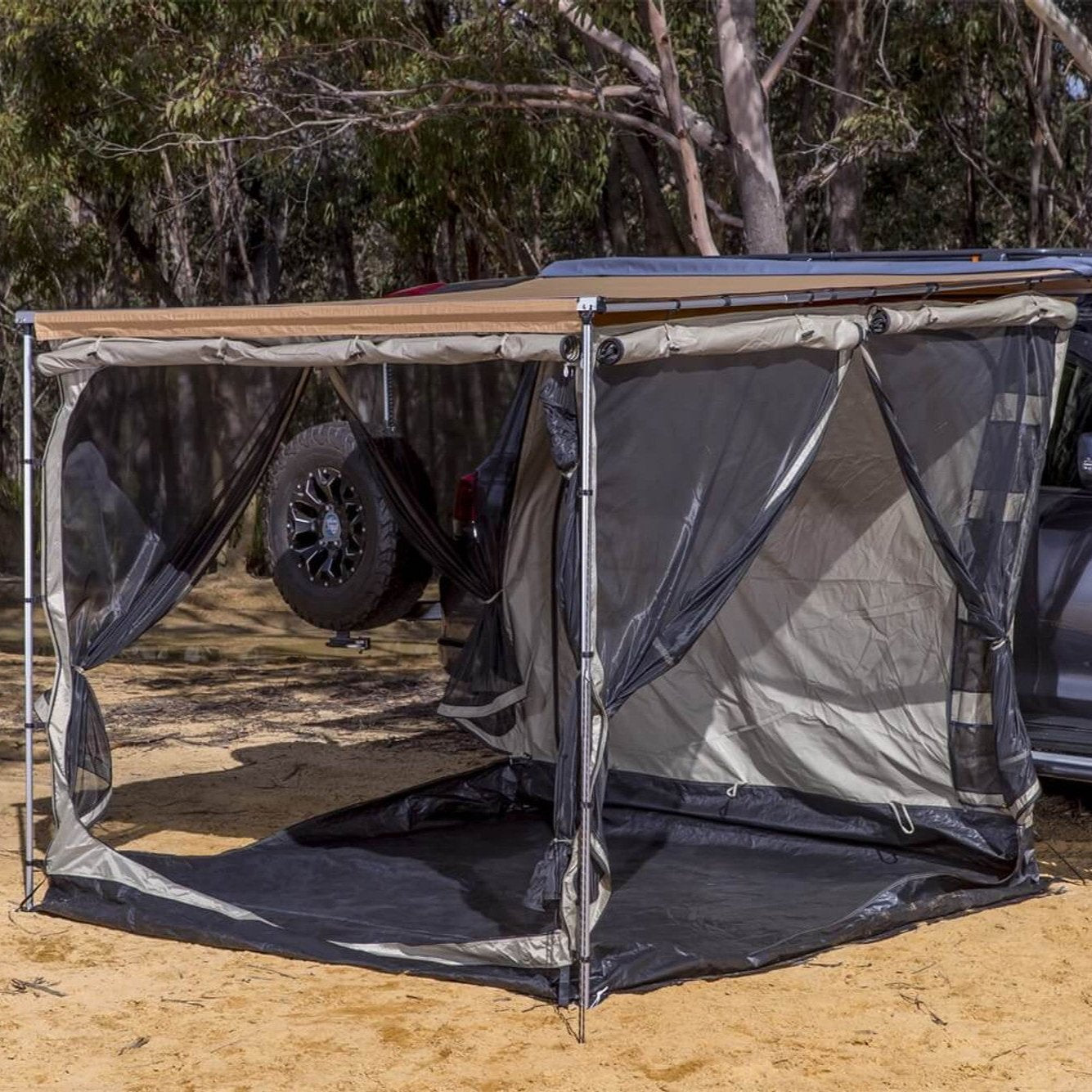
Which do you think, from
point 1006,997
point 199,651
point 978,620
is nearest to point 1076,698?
point 978,620

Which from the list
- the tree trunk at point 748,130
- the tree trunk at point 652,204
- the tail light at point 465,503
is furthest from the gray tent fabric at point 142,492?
the tree trunk at point 652,204

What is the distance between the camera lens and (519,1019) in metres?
5.10

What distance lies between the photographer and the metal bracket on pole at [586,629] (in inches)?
195

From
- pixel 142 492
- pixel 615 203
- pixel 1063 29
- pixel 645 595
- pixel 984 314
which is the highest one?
pixel 1063 29

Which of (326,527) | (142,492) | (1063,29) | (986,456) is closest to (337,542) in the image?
(326,527)

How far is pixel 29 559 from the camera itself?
20.1 ft

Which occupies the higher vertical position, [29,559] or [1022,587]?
[29,559]

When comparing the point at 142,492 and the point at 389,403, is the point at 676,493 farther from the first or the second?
the point at 142,492

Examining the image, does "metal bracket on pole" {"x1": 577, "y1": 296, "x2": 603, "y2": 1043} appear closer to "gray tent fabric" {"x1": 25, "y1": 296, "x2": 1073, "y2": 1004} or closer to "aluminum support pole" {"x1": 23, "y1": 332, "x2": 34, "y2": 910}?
"gray tent fabric" {"x1": 25, "y1": 296, "x2": 1073, "y2": 1004}

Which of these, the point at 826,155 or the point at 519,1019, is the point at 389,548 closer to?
the point at 519,1019

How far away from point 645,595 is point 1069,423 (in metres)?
2.26

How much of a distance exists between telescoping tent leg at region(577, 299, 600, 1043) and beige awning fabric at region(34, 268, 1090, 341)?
0.14 m

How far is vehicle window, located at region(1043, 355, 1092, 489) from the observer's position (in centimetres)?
678

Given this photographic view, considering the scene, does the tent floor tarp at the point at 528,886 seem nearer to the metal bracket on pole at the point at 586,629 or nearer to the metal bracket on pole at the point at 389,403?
the metal bracket on pole at the point at 586,629
